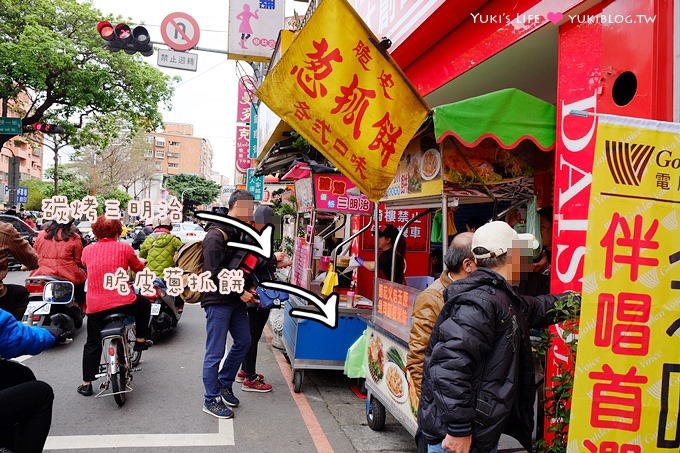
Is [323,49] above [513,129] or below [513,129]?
above

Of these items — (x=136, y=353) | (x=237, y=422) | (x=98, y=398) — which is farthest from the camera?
(x=136, y=353)

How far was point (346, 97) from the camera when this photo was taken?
3.29 m

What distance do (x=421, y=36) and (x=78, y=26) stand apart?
15.9 m

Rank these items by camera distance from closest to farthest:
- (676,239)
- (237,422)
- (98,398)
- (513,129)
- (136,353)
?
(676,239) → (513,129) → (237,422) → (98,398) → (136,353)

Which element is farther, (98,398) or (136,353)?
(136,353)

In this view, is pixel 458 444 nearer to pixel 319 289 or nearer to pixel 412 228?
pixel 319 289

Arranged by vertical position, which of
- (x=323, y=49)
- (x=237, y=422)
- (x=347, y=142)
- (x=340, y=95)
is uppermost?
(x=323, y=49)

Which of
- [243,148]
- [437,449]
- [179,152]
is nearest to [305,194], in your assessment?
[437,449]

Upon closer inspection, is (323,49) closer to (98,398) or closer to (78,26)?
(98,398)

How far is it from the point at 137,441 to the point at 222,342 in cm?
100

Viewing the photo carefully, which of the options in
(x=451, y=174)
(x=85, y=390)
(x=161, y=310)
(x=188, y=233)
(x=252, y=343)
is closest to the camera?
(x=451, y=174)

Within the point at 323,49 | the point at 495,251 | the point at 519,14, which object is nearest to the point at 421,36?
the point at 519,14

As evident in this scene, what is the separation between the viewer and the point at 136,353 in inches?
221
